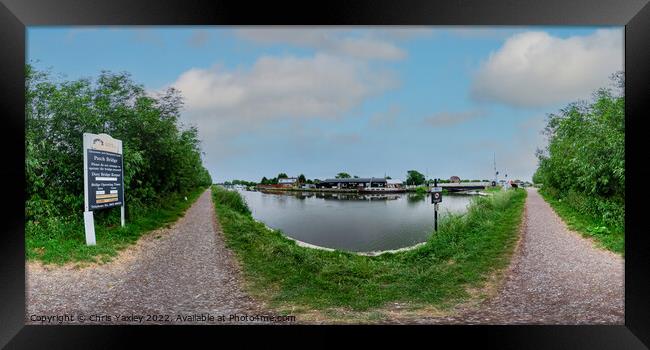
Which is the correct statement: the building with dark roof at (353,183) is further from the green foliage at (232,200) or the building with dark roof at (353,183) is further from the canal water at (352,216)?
the green foliage at (232,200)

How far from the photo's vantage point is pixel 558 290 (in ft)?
11.6

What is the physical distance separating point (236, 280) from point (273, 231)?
3415mm

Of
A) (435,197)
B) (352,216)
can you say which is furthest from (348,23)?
(352,216)

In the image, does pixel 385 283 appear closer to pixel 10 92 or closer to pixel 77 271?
pixel 77 271

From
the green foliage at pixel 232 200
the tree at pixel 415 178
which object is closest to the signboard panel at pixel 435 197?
the tree at pixel 415 178

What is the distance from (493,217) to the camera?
24.5 ft

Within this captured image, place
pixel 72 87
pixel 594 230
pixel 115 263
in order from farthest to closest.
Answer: pixel 594 230 → pixel 72 87 → pixel 115 263

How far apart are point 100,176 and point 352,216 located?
5.38 m

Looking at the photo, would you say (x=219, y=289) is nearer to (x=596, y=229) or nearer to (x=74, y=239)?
(x=74, y=239)

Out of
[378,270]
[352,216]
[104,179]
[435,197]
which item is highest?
[104,179]

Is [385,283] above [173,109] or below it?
below

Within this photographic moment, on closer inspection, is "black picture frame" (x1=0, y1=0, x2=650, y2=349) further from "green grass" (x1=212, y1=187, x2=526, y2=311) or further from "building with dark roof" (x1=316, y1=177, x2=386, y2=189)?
"building with dark roof" (x1=316, y1=177, x2=386, y2=189)

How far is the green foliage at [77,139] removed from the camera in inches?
185

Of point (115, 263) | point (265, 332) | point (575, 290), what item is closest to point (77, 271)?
point (115, 263)
